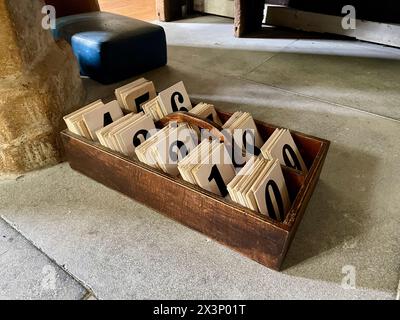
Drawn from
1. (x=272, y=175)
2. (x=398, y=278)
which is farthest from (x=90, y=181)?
(x=398, y=278)

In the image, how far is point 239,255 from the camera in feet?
3.44

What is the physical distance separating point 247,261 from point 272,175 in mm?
295

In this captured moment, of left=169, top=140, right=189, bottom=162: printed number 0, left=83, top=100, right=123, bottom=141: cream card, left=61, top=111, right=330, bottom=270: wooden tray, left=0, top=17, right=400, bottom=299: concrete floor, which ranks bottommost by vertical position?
left=0, top=17, right=400, bottom=299: concrete floor

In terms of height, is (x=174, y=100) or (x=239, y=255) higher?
(x=174, y=100)

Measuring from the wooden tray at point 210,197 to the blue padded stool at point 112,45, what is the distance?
95 centimetres

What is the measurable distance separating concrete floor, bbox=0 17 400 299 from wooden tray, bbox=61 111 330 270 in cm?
5

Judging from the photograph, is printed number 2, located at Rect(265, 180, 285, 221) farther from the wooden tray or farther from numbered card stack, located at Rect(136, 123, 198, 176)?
numbered card stack, located at Rect(136, 123, 198, 176)

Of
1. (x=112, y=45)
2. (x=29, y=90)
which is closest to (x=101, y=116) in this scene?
(x=29, y=90)

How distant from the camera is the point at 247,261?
1.03m

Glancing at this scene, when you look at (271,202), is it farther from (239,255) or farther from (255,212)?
(239,255)

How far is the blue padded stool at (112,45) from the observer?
203 centimetres

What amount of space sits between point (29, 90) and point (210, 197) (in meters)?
0.88

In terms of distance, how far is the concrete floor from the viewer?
0.96 metres

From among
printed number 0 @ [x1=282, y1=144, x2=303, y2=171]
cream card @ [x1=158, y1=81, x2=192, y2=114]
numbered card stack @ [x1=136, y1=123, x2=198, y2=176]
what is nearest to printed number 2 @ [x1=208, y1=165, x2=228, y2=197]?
numbered card stack @ [x1=136, y1=123, x2=198, y2=176]
